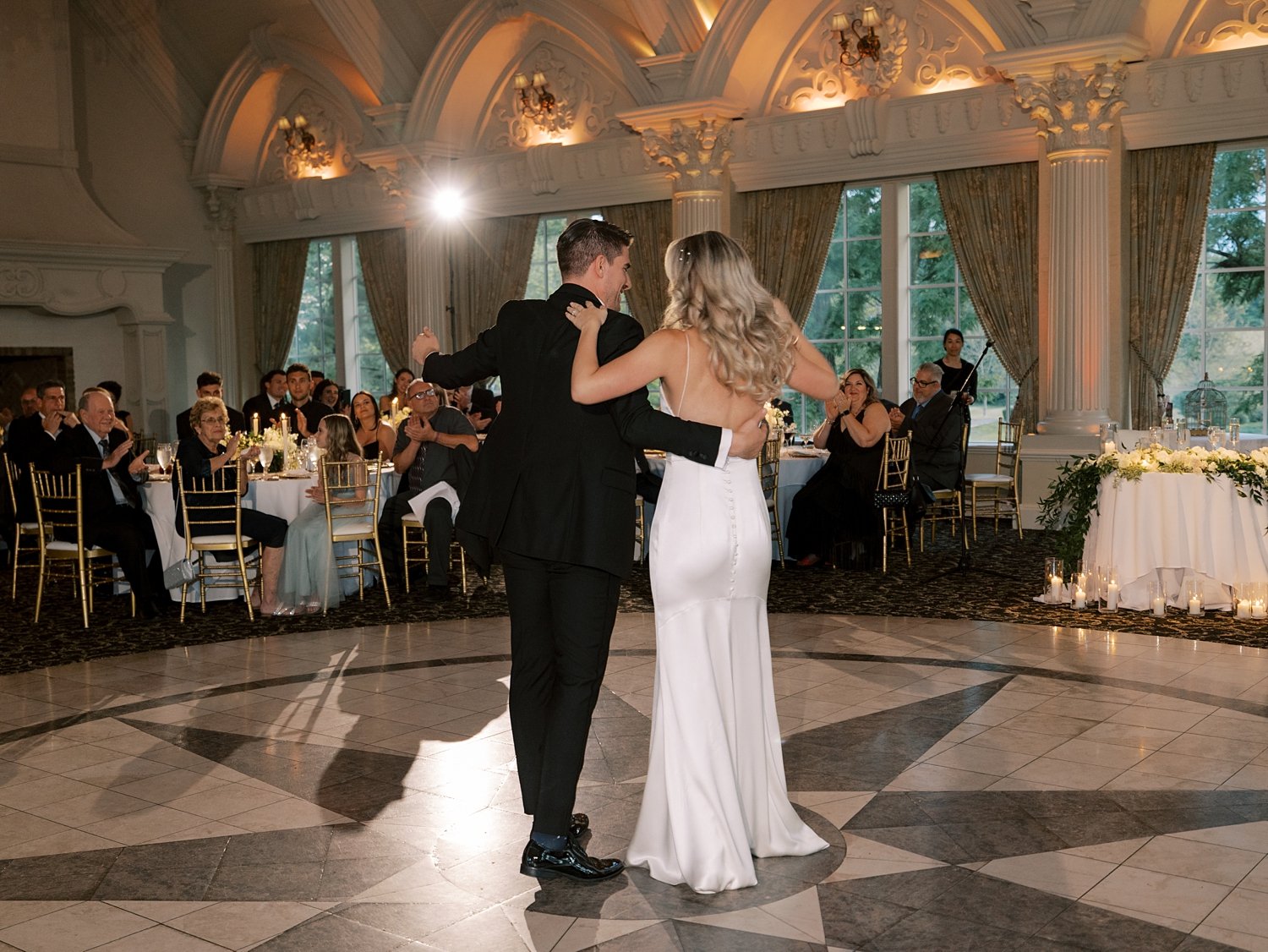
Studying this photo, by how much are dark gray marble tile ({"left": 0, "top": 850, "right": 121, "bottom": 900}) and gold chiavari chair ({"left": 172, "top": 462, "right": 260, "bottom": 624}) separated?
389 centimetres

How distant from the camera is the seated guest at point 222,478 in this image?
7629mm

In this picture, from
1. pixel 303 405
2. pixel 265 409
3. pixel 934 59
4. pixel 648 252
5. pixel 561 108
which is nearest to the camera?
pixel 303 405

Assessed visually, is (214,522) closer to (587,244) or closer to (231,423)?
(231,423)

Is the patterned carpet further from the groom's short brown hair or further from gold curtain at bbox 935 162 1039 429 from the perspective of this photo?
the groom's short brown hair

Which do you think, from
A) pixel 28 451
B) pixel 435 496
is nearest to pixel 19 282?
pixel 28 451

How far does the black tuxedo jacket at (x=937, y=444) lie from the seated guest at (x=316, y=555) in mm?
4012

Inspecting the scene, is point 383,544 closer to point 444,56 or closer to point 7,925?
point 7,925

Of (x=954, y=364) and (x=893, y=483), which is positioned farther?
(x=954, y=364)

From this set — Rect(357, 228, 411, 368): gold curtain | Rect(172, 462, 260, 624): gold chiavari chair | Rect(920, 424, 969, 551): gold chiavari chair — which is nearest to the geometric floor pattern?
Rect(172, 462, 260, 624): gold chiavari chair

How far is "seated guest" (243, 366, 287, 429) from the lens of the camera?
1152cm

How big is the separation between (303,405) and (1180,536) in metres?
7.15

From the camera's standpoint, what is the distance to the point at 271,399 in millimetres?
11703

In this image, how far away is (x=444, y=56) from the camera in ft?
44.9

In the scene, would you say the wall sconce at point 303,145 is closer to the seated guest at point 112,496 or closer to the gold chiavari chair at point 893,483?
the seated guest at point 112,496
